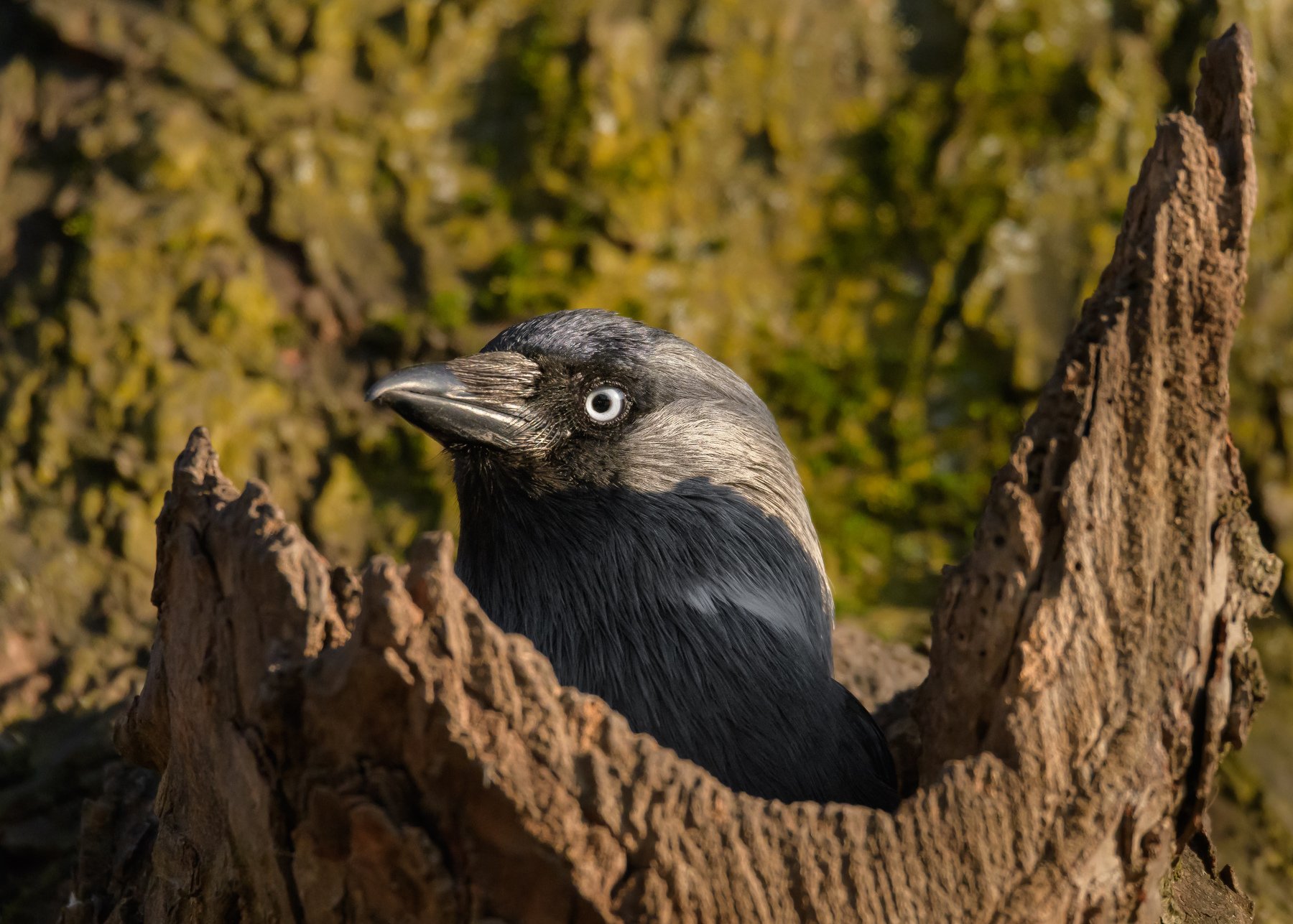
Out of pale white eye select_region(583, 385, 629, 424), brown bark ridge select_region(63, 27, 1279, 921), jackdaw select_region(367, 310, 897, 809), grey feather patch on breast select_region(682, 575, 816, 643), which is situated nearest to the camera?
brown bark ridge select_region(63, 27, 1279, 921)

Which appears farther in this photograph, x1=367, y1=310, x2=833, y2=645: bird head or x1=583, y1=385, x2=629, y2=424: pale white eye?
x1=583, y1=385, x2=629, y2=424: pale white eye

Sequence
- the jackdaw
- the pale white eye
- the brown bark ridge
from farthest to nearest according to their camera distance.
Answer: the pale white eye
the jackdaw
the brown bark ridge

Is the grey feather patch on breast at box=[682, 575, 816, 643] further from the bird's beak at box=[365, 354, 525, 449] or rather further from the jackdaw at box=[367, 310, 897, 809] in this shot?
the bird's beak at box=[365, 354, 525, 449]

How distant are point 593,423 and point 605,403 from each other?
3.0 inches

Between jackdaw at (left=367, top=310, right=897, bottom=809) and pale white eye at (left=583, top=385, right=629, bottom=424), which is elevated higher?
pale white eye at (left=583, top=385, right=629, bottom=424)

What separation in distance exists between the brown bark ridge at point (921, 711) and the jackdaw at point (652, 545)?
1.92 ft

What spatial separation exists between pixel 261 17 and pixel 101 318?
202 centimetres

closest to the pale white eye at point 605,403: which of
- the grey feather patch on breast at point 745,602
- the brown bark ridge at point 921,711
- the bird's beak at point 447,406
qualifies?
the bird's beak at point 447,406

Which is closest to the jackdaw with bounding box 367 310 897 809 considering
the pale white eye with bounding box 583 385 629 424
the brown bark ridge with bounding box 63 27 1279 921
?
the pale white eye with bounding box 583 385 629 424

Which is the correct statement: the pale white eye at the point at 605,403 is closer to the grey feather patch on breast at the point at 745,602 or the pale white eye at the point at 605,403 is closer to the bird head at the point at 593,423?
the bird head at the point at 593,423

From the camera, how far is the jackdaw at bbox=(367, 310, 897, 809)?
3268 millimetres

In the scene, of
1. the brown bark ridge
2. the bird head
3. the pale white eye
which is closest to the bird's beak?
the bird head

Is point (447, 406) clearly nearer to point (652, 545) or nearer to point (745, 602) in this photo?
point (652, 545)

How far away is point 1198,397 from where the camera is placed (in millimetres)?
2584
